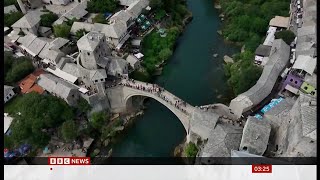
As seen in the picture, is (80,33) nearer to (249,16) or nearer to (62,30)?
(62,30)

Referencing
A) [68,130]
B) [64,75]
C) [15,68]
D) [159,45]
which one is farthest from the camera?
[159,45]

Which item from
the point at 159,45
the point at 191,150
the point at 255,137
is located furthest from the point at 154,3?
the point at 255,137

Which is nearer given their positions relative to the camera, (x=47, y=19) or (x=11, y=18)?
(x=47, y=19)

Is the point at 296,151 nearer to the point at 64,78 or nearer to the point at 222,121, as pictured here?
the point at 222,121

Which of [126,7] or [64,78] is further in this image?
[126,7]

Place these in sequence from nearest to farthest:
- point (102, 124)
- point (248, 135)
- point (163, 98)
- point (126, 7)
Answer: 1. point (248, 135)
2. point (163, 98)
3. point (102, 124)
4. point (126, 7)

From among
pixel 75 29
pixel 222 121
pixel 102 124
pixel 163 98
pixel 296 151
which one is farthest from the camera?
pixel 75 29

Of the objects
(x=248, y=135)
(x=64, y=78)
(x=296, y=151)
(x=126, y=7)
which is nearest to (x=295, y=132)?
(x=296, y=151)
